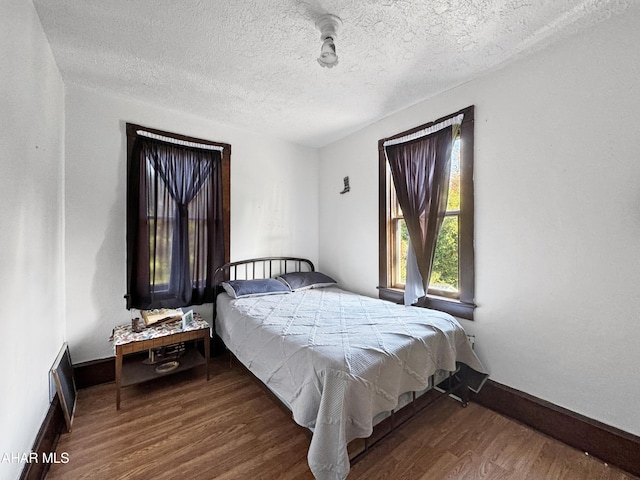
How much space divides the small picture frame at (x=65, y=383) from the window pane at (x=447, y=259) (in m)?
2.97

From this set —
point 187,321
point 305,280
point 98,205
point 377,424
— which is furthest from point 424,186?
point 98,205

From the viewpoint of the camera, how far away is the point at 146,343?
2172 millimetres

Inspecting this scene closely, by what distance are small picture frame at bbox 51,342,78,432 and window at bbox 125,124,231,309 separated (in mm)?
570

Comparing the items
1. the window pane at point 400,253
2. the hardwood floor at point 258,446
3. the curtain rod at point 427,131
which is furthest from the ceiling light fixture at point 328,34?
the hardwood floor at point 258,446

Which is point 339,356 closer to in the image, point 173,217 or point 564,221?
point 564,221

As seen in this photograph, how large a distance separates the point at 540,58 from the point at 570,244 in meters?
1.31

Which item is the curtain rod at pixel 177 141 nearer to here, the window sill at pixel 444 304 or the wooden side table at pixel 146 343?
the wooden side table at pixel 146 343

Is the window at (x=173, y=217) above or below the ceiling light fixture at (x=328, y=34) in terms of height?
below

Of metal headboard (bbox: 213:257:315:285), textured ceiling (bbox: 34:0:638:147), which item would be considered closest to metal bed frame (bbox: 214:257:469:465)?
metal headboard (bbox: 213:257:315:285)

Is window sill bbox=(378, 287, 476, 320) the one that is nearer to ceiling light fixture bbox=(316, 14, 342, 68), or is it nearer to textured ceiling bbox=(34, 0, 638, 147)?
textured ceiling bbox=(34, 0, 638, 147)

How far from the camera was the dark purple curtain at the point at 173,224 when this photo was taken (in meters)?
2.54

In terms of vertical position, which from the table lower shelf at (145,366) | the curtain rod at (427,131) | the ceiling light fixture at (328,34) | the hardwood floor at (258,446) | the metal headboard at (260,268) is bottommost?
the hardwood floor at (258,446)

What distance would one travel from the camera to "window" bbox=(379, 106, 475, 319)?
2.25 m

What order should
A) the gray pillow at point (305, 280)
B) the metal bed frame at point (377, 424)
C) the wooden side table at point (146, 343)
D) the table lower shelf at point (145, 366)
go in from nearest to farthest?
the metal bed frame at point (377, 424) → the wooden side table at point (146, 343) → the table lower shelf at point (145, 366) → the gray pillow at point (305, 280)
